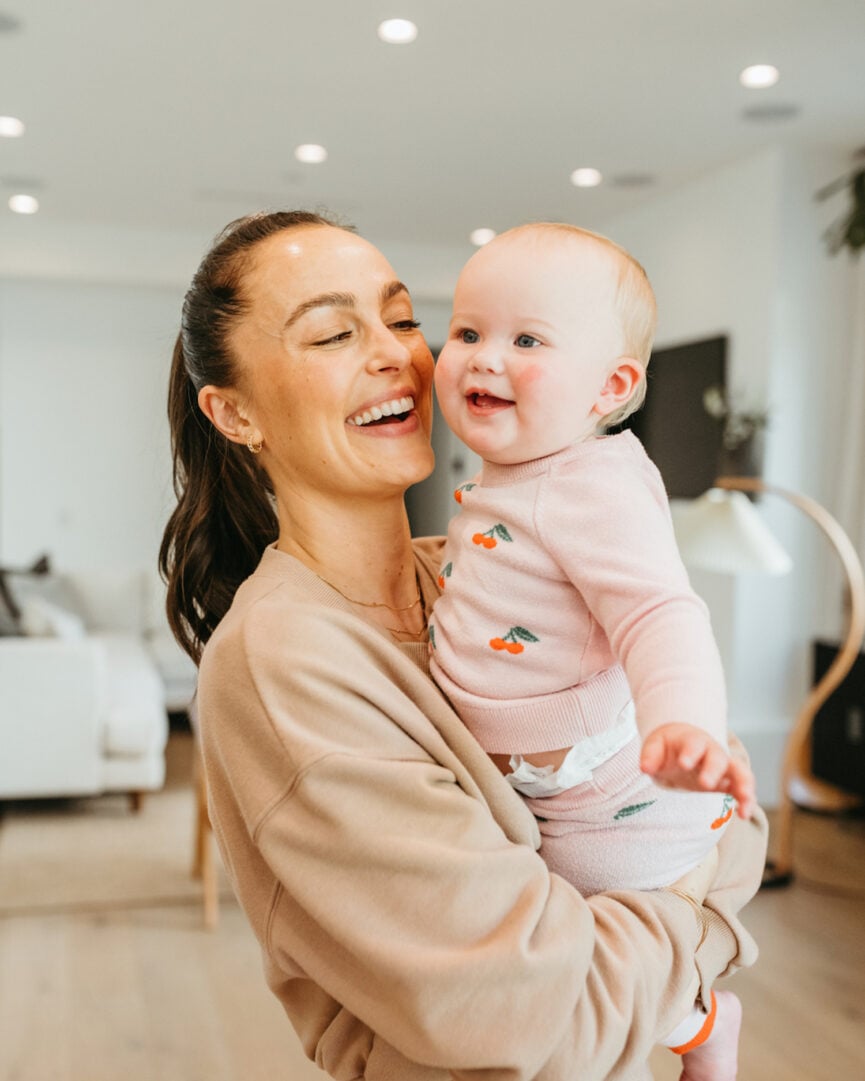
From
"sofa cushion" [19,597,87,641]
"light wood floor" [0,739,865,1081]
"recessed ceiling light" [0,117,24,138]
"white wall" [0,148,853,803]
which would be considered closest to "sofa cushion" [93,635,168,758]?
"sofa cushion" [19,597,87,641]

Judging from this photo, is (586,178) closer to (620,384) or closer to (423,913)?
(620,384)

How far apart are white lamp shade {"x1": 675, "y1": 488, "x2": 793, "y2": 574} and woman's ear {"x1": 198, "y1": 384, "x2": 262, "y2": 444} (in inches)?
102

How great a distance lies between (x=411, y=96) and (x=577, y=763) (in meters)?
3.80

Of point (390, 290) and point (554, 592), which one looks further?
point (390, 290)

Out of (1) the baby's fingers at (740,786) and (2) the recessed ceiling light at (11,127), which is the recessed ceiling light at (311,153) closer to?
(2) the recessed ceiling light at (11,127)

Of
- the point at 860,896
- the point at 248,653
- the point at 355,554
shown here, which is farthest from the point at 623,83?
the point at 248,653

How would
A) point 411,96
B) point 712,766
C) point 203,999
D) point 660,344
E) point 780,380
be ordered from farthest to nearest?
point 660,344 < point 780,380 < point 411,96 < point 203,999 < point 712,766

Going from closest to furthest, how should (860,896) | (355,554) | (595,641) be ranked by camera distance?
1. (595,641)
2. (355,554)
3. (860,896)

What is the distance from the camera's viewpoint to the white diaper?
101cm

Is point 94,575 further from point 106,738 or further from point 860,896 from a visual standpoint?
point 860,896

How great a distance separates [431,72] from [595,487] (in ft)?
11.3

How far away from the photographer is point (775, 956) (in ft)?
11.2

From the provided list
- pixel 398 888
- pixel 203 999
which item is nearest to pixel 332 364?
pixel 398 888

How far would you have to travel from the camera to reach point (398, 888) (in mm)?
879
